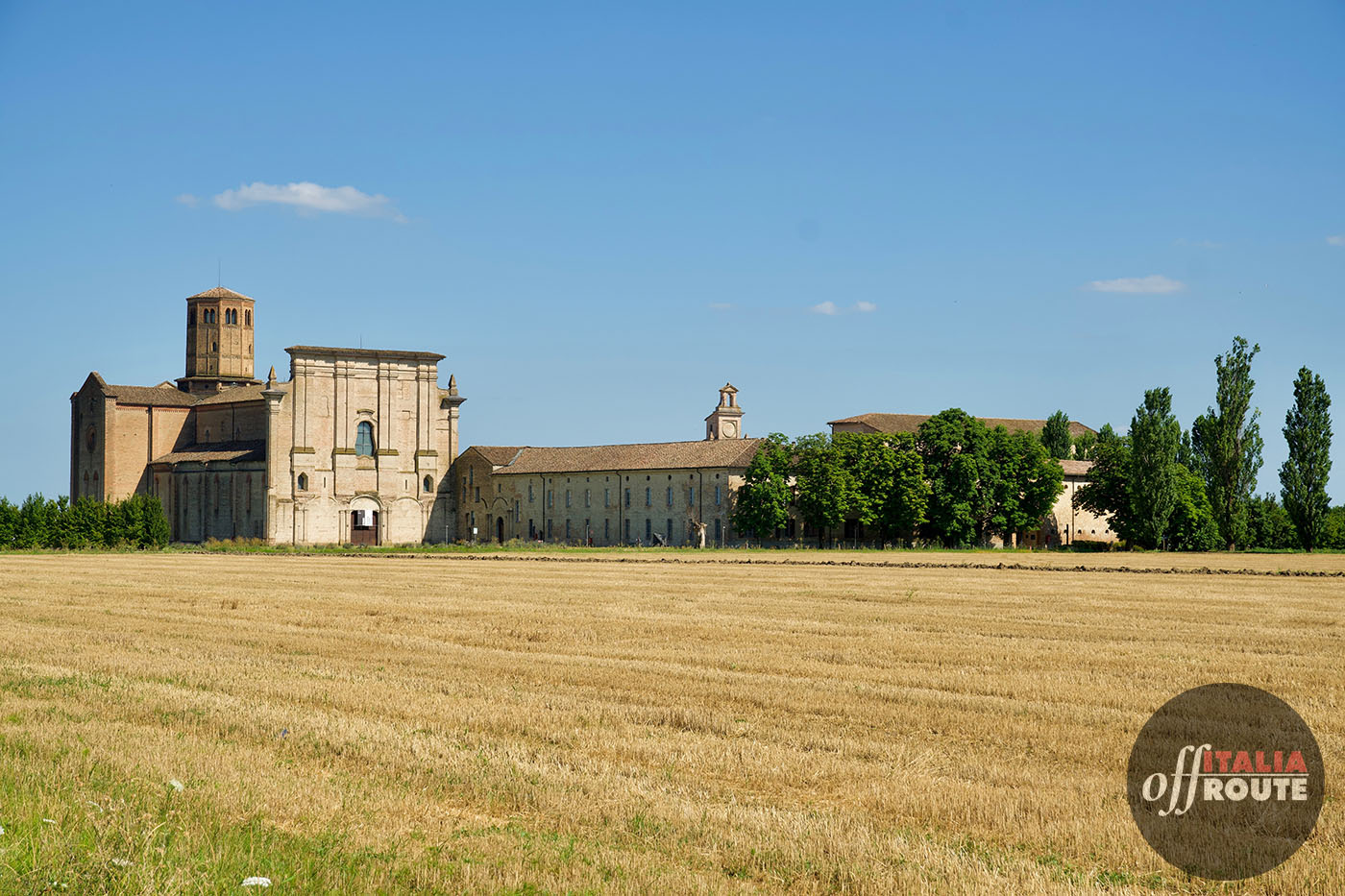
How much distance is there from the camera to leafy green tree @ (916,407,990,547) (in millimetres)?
82188

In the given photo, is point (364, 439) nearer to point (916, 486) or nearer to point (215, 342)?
point (215, 342)

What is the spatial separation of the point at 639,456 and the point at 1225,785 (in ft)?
274

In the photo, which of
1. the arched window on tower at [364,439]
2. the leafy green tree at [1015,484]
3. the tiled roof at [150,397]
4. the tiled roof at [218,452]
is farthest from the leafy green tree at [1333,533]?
the tiled roof at [150,397]

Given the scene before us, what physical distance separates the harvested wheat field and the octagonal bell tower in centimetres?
8969

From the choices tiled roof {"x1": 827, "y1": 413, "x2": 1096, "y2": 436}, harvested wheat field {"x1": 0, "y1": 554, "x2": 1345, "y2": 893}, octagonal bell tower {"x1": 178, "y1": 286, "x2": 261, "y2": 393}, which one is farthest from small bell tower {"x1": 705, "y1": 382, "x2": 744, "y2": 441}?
harvested wheat field {"x1": 0, "y1": 554, "x2": 1345, "y2": 893}

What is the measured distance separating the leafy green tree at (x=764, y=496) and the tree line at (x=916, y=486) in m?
0.07

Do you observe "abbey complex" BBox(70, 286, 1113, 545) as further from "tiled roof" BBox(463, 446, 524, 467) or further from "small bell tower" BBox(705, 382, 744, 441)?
"small bell tower" BBox(705, 382, 744, 441)

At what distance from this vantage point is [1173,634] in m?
20.7

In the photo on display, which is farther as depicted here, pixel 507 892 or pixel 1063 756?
pixel 1063 756

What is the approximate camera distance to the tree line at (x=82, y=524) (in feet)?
250

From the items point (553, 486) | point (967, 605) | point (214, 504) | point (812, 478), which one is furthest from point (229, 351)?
point (967, 605)

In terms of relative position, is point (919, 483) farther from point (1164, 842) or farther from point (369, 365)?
point (1164, 842)

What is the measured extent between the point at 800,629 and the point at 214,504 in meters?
80.2

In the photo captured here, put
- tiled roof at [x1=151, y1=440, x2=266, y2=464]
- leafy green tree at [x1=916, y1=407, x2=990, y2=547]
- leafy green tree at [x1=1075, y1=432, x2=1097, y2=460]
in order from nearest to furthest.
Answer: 1. leafy green tree at [x1=916, y1=407, x2=990, y2=547]
2. tiled roof at [x1=151, y1=440, x2=266, y2=464]
3. leafy green tree at [x1=1075, y1=432, x2=1097, y2=460]
